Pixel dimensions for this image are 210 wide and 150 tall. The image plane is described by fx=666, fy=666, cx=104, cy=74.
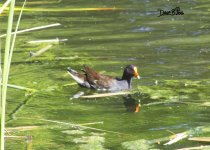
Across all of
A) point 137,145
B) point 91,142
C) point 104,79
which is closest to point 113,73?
point 104,79

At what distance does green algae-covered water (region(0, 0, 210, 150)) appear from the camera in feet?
23.7

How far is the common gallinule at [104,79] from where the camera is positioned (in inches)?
388

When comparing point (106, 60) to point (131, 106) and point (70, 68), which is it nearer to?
point (70, 68)

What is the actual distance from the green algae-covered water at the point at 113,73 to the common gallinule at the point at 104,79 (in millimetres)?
167

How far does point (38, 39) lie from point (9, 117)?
16.5 ft

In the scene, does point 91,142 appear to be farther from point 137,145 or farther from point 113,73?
point 113,73

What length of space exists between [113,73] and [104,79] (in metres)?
1.01

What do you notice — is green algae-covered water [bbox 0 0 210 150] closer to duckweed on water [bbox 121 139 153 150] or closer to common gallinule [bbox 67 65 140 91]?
duckweed on water [bbox 121 139 153 150]

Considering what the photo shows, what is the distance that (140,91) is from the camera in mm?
9641

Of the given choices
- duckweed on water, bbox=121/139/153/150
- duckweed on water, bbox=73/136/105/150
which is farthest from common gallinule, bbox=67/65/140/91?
duckweed on water, bbox=121/139/153/150

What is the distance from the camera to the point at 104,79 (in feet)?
32.2

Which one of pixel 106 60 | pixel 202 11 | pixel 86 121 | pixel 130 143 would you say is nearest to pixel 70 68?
pixel 106 60

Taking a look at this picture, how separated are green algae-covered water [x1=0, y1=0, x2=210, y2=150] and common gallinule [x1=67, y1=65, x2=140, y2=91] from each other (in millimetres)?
167

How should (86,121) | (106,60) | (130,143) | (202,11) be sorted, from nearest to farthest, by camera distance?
1. (130,143)
2. (86,121)
3. (106,60)
4. (202,11)
